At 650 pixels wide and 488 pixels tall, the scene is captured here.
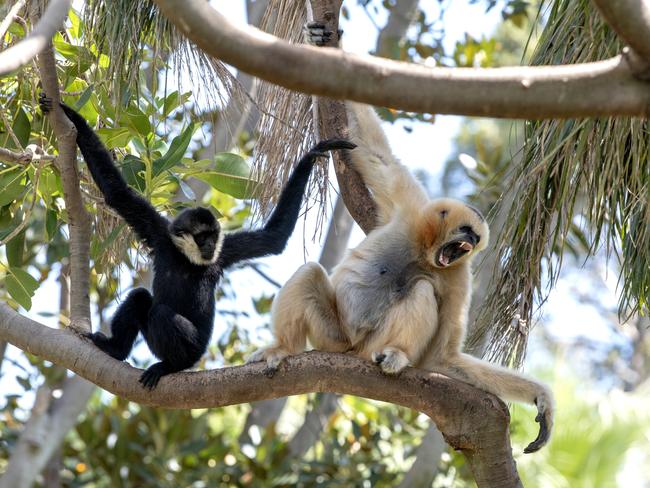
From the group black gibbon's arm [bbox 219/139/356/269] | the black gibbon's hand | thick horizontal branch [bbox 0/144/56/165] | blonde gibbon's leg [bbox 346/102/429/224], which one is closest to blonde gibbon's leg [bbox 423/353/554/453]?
blonde gibbon's leg [bbox 346/102/429/224]

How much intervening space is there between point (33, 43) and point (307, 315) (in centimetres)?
307

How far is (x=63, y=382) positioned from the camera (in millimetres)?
9797

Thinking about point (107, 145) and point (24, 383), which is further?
point (24, 383)

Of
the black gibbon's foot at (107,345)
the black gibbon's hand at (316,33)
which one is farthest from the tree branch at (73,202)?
the black gibbon's hand at (316,33)

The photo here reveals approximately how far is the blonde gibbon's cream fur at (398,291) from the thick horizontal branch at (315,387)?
38cm

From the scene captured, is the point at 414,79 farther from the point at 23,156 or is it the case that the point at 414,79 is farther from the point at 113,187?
the point at 113,187

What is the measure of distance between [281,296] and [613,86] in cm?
321

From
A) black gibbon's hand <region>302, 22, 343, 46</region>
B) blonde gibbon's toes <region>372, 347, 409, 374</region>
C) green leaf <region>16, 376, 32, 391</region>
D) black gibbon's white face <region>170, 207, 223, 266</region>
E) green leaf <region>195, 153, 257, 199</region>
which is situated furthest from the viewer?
green leaf <region>16, 376, 32, 391</region>

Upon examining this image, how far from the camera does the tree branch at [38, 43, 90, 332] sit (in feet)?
15.0

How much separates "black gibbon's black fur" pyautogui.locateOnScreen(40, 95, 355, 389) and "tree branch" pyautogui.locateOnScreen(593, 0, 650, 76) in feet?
Result: 10.1

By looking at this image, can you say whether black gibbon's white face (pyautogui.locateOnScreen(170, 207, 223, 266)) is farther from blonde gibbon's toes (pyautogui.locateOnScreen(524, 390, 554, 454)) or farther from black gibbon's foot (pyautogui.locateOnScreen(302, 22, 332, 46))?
blonde gibbon's toes (pyautogui.locateOnScreen(524, 390, 554, 454))

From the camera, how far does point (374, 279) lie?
18.2 feet

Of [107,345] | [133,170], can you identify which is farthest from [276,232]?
[107,345]

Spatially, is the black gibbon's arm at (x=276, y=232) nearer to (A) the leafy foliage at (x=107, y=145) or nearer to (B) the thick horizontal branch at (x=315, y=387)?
(A) the leafy foliage at (x=107, y=145)
